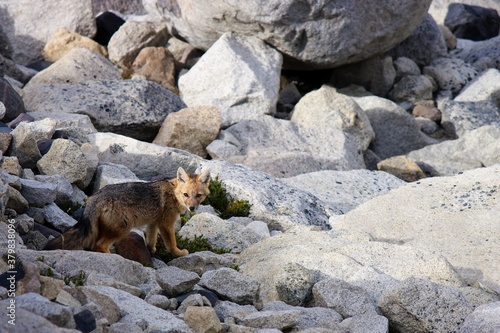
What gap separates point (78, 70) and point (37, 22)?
4.12 m

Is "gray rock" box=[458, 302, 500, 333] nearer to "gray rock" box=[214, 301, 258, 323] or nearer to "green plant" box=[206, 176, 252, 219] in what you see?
"gray rock" box=[214, 301, 258, 323]

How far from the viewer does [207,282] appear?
8.88 m

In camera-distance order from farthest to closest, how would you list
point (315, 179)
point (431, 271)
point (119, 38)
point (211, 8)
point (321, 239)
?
point (119, 38) < point (211, 8) < point (315, 179) < point (321, 239) < point (431, 271)

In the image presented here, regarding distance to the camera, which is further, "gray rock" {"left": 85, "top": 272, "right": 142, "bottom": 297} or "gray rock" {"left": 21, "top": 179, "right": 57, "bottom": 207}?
"gray rock" {"left": 21, "top": 179, "right": 57, "bottom": 207}

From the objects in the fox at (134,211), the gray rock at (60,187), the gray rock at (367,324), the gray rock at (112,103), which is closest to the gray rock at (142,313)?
the gray rock at (367,324)

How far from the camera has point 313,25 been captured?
19.7 m

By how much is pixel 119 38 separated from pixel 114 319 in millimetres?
15118

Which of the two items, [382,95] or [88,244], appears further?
[382,95]

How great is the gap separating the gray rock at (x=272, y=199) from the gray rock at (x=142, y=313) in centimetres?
530

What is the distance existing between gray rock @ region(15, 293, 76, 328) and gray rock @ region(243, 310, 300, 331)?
78.5 inches

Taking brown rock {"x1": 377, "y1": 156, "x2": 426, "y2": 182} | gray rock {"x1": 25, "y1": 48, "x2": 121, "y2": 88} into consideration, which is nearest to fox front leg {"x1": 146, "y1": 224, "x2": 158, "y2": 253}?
gray rock {"x1": 25, "y1": 48, "x2": 121, "y2": 88}

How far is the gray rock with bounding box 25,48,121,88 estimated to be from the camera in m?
Answer: 18.0

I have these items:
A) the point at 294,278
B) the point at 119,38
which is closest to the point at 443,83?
the point at 119,38

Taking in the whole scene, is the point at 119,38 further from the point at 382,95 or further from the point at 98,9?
the point at 382,95
